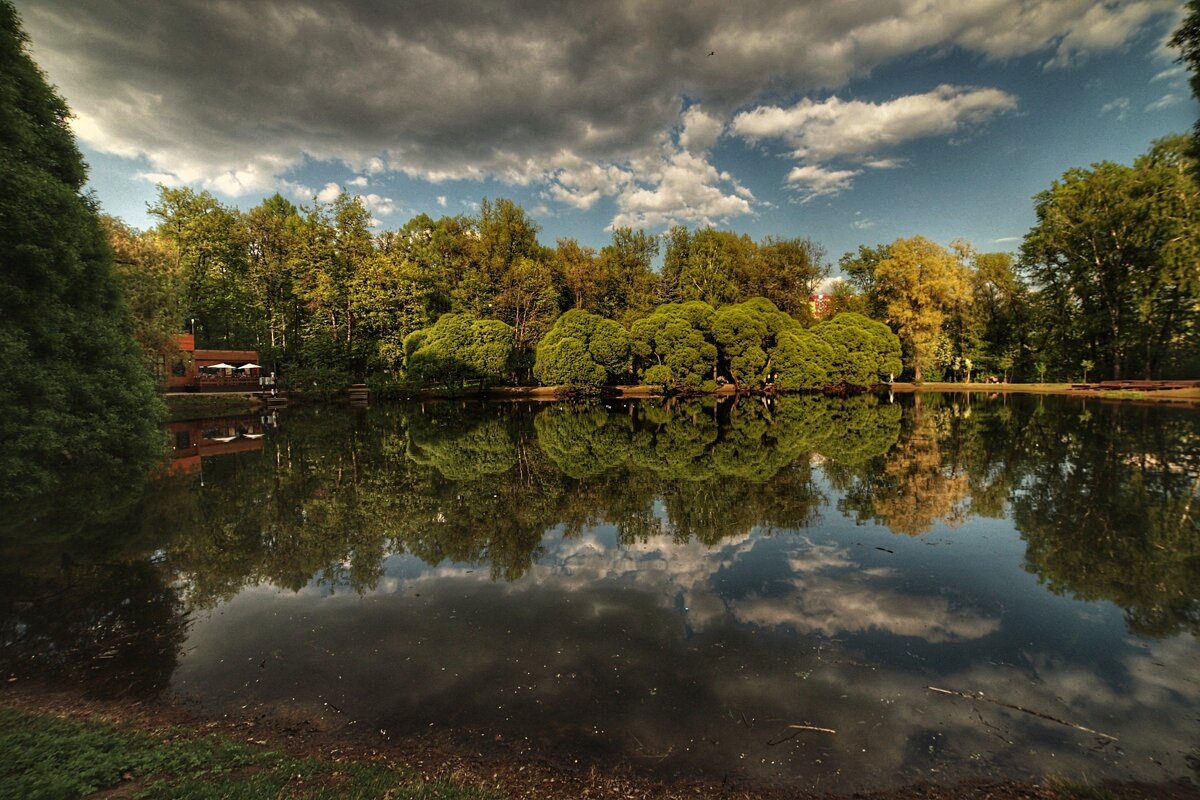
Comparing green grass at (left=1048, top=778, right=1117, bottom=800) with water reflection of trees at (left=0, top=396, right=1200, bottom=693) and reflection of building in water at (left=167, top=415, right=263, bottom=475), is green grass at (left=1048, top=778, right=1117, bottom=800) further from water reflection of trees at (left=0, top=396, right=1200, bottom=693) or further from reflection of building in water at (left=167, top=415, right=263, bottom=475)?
reflection of building in water at (left=167, top=415, right=263, bottom=475)

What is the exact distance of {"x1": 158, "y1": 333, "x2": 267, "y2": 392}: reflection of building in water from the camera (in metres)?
43.2

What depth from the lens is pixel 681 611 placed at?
24.5 feet

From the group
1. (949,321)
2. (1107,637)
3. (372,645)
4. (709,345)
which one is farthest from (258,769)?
(949,321)

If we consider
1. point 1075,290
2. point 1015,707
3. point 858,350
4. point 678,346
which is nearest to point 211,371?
point 678,346

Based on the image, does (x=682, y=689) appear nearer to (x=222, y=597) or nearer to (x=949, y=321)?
(x=222, y=597)

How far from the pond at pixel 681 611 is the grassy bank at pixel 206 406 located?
82.0ft

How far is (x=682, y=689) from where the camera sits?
217 inches

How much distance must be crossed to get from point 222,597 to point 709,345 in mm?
42138

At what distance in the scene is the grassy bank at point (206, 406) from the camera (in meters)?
35.3

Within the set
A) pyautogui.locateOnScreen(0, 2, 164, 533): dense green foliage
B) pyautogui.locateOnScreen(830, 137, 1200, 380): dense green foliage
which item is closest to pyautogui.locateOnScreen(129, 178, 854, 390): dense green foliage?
pyautogui.locateOnScreen(830, 137, 1200, 380): dense green foliage

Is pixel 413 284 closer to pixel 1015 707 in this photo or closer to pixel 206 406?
pixel 206 406

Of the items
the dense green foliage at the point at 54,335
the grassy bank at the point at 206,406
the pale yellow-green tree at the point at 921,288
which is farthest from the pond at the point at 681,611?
the pale yellow-green tree at the point at 921,288

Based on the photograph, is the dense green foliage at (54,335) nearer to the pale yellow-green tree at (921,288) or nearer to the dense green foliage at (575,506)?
the dense green foliage at (575,506)

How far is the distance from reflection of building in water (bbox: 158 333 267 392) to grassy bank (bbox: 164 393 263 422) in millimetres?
3082
